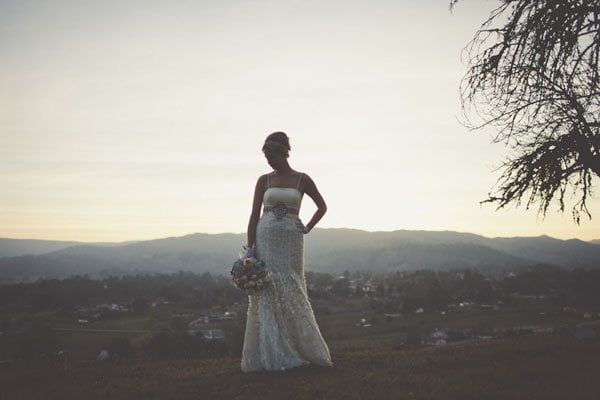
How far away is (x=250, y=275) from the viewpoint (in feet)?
22.0

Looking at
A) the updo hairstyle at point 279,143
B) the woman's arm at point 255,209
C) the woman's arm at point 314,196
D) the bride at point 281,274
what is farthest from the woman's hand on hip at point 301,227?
the updo hairstyle at point 279,143

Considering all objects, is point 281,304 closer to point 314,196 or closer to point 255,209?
point 255,209

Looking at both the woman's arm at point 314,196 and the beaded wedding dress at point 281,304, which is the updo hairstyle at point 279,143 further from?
the beaded wedding dress at point 281,304

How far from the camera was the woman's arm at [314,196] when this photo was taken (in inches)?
281

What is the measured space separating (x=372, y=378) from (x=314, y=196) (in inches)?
118

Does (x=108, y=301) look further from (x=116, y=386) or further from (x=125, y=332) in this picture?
(x=116, y=386)

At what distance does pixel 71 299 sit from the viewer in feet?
295

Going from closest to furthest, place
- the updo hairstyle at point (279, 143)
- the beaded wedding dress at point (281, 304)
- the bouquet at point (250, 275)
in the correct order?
the bouquet at point (250, 275) < the beaded wedding dress at point (281, 304) < the updo hairstyle at point (279, 143)

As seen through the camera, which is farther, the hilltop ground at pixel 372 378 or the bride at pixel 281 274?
the bride at pixel 281 274

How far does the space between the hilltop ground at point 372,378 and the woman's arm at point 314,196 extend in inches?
95.4

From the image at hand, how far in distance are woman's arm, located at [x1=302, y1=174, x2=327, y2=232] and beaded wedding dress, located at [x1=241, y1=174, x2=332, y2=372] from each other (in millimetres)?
209

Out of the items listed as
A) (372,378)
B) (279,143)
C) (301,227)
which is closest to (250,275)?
(301,227)

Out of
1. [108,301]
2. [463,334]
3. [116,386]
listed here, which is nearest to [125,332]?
[108,301]

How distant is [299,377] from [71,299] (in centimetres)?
9885
